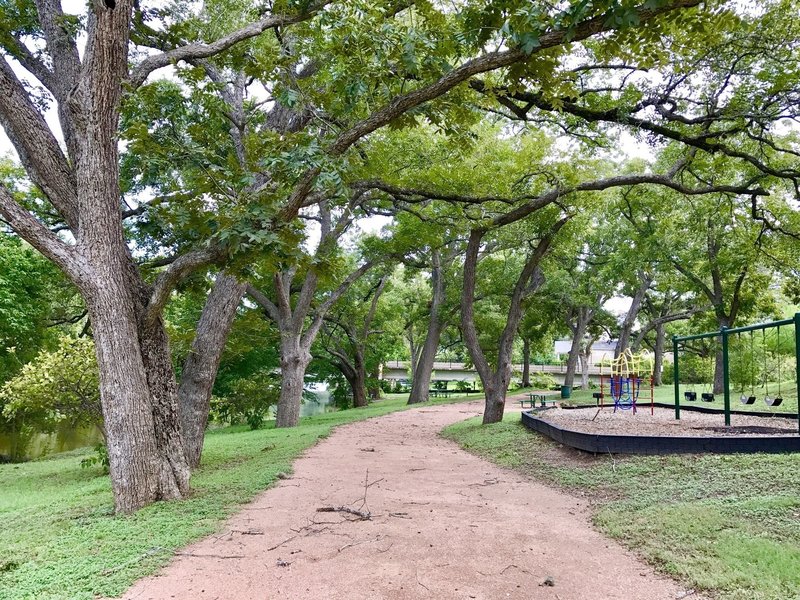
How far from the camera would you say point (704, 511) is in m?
4.68

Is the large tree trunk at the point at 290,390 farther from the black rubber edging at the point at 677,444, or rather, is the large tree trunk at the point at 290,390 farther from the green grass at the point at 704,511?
the black rubber edging at the point at 677,444

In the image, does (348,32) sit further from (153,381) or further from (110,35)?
(153,381)

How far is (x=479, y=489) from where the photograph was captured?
6.69 metres

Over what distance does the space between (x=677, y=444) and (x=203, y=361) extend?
6.33 meters

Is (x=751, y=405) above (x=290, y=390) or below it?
below

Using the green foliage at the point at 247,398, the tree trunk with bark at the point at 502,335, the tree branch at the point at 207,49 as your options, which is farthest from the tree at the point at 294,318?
the tree branch at the point at 207,49

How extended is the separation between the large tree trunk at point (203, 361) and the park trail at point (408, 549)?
1699 mm

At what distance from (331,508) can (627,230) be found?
1641 centimetres

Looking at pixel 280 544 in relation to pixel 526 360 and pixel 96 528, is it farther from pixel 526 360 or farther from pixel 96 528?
pixel 526 360

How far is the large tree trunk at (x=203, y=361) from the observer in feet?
25.7

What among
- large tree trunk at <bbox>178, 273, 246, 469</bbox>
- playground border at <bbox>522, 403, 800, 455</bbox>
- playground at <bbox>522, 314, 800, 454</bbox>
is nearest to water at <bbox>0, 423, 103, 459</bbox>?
large tree trunk at <bbox>178, 273, 246, 469</bbox>

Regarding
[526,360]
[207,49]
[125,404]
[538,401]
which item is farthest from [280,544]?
[526,360]

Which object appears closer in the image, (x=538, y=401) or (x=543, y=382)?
(x=538, y=401)

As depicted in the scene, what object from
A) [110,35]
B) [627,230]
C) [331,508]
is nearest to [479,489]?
[331,508]
